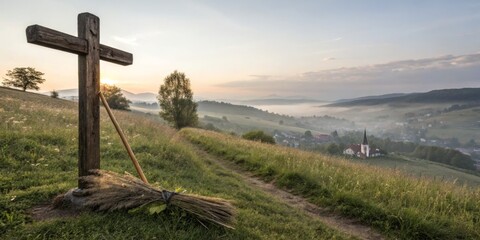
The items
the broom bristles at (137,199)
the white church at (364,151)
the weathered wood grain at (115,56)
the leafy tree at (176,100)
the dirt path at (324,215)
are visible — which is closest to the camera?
the broom bristles at (137,199)

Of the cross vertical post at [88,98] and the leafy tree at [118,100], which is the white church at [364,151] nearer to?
the leafy tree at [118,100]

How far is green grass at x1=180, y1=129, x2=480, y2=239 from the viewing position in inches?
257

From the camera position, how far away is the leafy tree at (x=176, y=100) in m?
44.5

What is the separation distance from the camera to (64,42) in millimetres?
4359

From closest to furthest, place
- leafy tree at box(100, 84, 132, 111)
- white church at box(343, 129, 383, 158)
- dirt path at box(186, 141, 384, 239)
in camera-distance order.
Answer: dirt path at box(186, 141, 384, 239)
leafy tree at box(100, 84, 132, 111)
white church at box(343, 129, 383, 158)

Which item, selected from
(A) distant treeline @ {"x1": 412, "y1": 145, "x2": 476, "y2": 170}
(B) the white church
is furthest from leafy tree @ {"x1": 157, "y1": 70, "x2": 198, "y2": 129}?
(A) distant treeline @ {"x1": 412, "y1": 145, "x2": 476, "y2": 170}

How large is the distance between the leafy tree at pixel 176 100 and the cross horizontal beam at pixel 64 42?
39.5 metres

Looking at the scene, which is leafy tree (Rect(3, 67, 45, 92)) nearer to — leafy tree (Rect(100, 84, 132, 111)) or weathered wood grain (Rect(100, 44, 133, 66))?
leafy tree (Rect(100, 84, 132, 111))

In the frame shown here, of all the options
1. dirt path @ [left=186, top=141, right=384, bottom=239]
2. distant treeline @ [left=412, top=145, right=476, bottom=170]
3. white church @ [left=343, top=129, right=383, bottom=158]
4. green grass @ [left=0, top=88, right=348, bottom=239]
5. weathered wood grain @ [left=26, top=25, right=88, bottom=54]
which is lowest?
distant treeline @ [left=412, top=145, right=476, bottom=170]

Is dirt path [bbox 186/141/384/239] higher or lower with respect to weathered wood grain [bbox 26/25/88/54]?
lower

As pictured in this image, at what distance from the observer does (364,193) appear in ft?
27.2

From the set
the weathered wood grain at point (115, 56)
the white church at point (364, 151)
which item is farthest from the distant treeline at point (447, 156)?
the weathered wood grain at point (115, 56)

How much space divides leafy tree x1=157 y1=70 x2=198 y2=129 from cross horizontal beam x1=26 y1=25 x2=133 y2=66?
39.5 m

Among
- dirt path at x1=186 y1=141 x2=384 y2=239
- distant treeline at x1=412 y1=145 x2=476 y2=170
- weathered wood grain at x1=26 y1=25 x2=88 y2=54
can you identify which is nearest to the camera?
weathered wood grain at x1=26 y1=25 x2=88 y2=54
